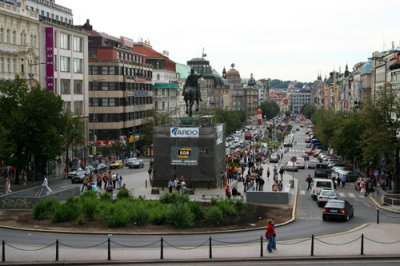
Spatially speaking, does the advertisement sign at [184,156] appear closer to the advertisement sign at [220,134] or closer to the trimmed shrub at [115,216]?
the advertisement sign at [220,134]

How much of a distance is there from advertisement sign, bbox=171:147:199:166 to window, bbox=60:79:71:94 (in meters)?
38.0

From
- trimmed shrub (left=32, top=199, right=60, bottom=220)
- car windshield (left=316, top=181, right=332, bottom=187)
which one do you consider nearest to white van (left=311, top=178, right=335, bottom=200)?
car windshield (left=316, top=181, right=332, bottom=187)

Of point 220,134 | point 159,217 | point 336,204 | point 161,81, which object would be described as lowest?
point 159,217

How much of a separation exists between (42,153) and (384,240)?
38247 millimetres

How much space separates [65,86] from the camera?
9000 cm

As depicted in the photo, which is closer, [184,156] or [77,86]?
[184,156]

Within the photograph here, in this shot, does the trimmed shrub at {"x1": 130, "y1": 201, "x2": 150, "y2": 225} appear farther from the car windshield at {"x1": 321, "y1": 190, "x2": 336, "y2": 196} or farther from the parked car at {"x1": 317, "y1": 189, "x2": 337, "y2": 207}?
the car windshield at {"x1": 321, "y1": 190, "x2": 336, "y2": 196}

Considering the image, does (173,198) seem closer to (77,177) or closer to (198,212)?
(198,212)

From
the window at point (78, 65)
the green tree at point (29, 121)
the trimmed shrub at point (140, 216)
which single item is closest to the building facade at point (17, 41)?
the green tree at point (29, 121)

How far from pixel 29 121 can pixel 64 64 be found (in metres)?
29.7

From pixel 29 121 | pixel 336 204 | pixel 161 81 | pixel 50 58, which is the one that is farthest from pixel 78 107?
pixel 336 204

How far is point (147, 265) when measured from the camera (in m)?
25.6

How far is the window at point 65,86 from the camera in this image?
88.4 meters

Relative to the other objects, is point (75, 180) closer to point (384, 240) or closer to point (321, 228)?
point (321, 228)
